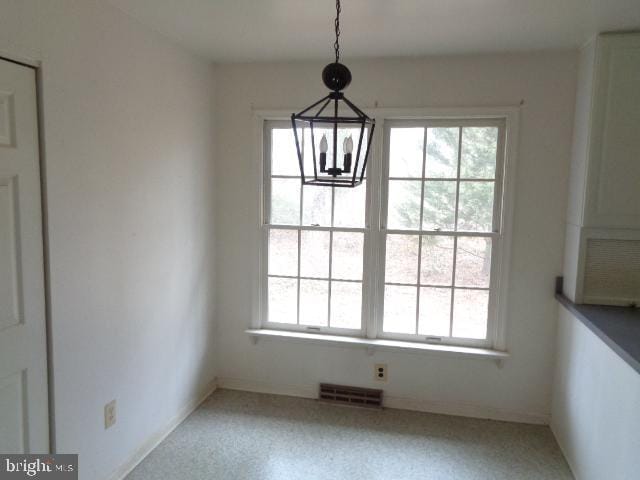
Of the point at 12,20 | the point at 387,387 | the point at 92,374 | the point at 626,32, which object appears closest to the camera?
the point at 12,20

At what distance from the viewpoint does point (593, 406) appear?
2.19 meters

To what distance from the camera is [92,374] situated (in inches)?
82.2

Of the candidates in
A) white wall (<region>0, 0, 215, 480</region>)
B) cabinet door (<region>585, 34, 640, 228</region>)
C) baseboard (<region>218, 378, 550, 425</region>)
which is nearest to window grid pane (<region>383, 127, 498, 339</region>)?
baseboard (<region>218, 378, 550, 425</region>)

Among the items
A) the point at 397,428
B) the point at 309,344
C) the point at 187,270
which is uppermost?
the point at 187,270

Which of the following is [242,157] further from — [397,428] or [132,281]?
[397,428]

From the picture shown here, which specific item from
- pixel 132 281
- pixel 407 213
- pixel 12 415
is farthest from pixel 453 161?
pixel 12 415

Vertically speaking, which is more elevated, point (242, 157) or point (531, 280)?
point (242, 157)

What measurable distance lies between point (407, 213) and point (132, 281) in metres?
1.77

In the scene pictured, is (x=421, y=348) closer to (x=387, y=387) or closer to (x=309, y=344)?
(x=387, y=387)

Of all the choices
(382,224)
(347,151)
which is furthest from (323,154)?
(382,224)

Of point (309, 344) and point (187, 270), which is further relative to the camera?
point (309, 344)

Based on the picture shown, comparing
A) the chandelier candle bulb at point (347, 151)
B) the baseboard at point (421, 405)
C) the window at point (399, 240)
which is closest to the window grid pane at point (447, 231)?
the window at point (399, 240)

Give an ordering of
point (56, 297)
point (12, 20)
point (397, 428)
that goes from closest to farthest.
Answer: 1. point (12, 20)
2. point (56, 297)
3. point (397, 428)

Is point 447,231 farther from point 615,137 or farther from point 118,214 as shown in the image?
point 118,214
